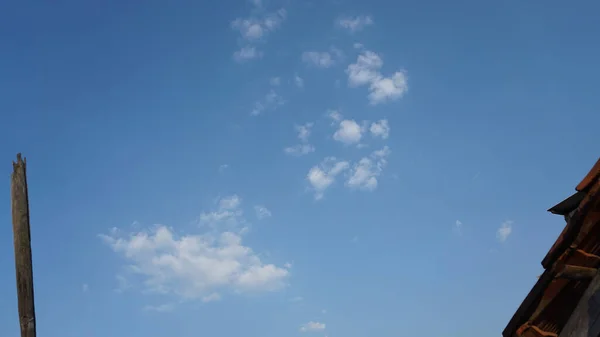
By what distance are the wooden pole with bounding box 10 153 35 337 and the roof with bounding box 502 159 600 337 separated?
22.2ft

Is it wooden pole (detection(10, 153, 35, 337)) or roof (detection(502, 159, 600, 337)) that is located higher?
wooden pole (detection(10, 153, 35, 337))

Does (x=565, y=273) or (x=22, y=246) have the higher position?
(x=22, y=246)

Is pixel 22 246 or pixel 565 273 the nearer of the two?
pixel 565 273

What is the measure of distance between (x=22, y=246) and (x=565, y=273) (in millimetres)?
7567

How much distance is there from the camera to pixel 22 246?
7.20 m

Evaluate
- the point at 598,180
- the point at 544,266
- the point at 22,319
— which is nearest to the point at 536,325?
the point at 544,266

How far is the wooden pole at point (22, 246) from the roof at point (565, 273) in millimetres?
6774

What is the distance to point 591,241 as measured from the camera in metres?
3.97

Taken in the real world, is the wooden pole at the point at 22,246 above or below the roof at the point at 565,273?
above

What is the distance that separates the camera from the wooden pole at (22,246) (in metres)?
6.88

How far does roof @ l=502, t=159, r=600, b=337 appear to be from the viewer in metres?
3.86

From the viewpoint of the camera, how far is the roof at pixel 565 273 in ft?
12.7

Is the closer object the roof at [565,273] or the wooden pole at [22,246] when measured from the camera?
the roof at [565,273]

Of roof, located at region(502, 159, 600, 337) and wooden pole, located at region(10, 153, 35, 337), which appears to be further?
wooden pole, located at region(10, 153, 35, 337)
